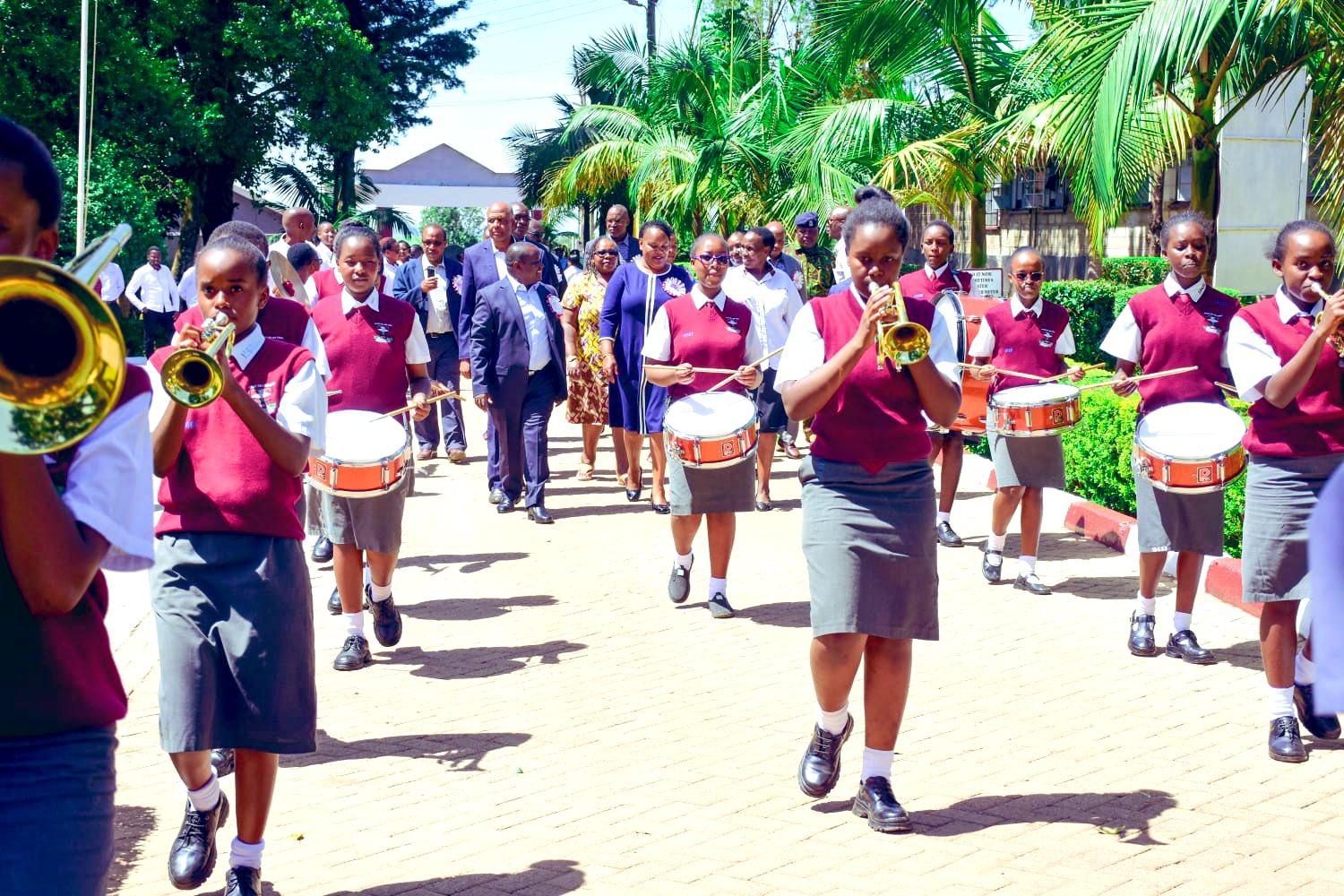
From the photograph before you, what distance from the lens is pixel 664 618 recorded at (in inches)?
342

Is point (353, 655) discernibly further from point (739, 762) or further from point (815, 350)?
point (815, 350)

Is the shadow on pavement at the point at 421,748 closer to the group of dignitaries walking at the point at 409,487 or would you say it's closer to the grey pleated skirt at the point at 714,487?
the group of dignitaries walking at the point at 409,487

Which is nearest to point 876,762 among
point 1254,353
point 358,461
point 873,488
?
point 873,488

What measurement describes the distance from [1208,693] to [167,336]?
22426 millimetres

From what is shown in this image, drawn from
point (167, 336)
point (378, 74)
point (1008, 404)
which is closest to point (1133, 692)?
point (1008, 404)

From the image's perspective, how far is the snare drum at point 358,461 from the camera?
7176 mm

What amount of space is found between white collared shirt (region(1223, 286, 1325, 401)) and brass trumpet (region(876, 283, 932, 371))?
1.80m

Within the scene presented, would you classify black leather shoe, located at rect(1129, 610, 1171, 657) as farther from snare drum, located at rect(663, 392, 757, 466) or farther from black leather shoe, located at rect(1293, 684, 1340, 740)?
snare drum, located at rect(663, 392, 757, 466)

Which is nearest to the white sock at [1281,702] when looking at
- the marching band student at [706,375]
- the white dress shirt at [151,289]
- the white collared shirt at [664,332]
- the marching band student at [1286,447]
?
the marching band student at [1286,447]

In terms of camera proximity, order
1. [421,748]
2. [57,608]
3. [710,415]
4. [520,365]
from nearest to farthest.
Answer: [57,608] < [421,748] < [710,415] < [520,365]

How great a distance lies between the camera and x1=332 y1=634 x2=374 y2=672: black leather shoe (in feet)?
25.2

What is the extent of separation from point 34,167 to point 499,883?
3062mm

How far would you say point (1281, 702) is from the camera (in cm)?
616

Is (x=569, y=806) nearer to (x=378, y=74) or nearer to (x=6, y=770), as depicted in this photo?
(x=6, y=770)
